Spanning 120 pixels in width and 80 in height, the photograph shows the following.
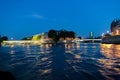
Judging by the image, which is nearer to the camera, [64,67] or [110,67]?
[110,67]

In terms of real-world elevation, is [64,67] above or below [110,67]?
above

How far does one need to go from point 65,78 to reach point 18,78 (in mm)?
4678

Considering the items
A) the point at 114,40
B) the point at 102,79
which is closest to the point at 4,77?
the point at 102,79

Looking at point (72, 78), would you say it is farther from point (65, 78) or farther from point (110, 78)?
point (110, 78)

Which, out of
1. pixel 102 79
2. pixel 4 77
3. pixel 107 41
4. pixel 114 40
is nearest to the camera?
pixel 4 77

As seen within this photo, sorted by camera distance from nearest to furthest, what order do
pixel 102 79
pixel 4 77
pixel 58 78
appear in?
pixel 4 77, pixel 102 79, pixel 58 78

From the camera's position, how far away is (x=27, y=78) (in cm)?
2781

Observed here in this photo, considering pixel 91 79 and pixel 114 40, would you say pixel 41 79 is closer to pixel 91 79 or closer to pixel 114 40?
pixel 91 79

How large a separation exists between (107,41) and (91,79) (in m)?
171

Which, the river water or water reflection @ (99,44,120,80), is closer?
water reflection @ (99,44,120,80)

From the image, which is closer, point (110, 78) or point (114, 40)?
point (110, 78)

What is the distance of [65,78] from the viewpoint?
90.1 feet

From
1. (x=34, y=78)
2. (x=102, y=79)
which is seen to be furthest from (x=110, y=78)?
(x=34, y=78)

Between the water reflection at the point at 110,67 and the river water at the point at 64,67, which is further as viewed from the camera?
the river water at the point at 64,67
